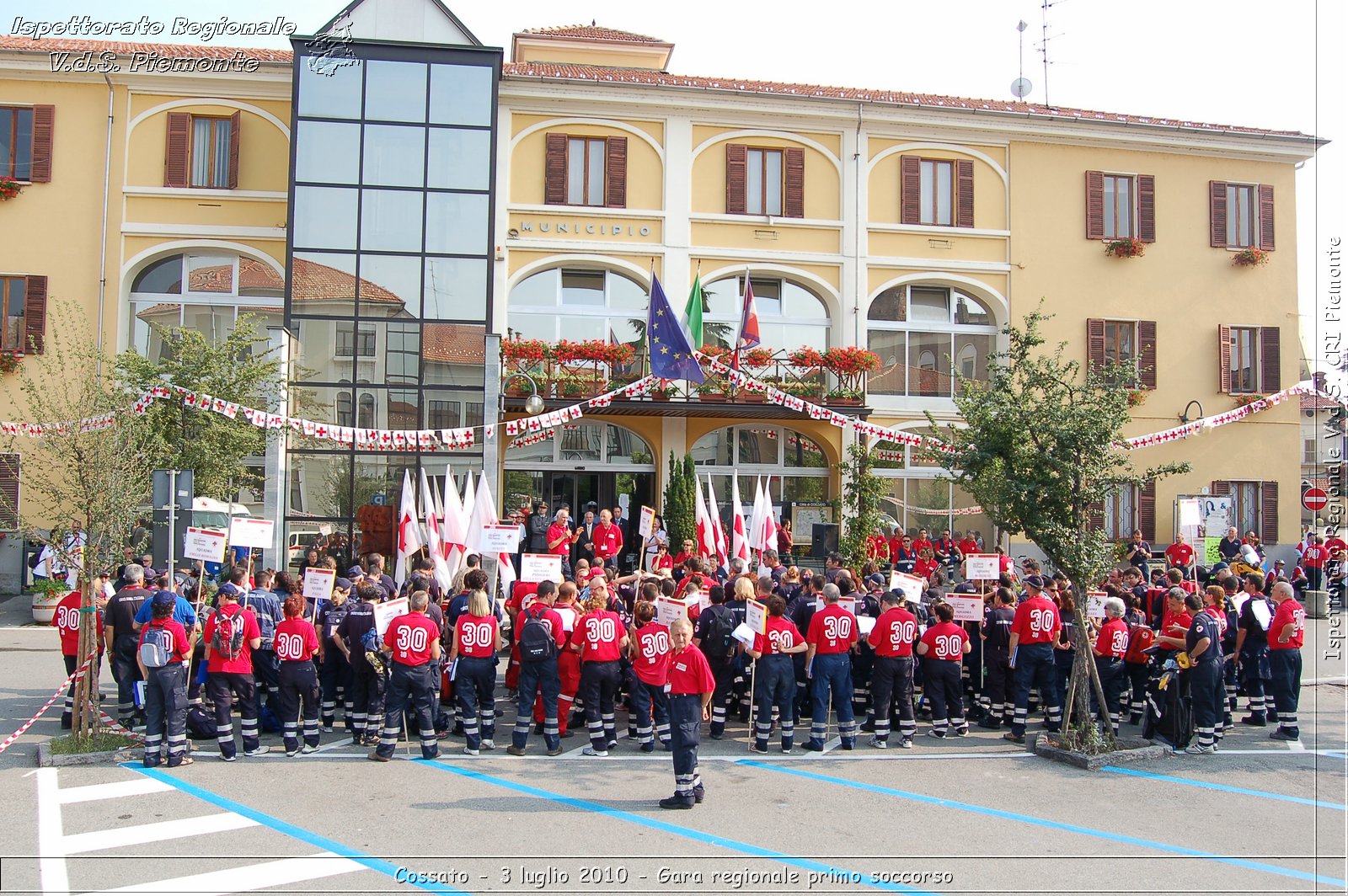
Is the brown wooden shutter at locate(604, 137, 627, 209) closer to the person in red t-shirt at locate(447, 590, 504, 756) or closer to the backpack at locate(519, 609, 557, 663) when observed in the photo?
the person in red t-shirt at locate(447, 590, 504, 756)

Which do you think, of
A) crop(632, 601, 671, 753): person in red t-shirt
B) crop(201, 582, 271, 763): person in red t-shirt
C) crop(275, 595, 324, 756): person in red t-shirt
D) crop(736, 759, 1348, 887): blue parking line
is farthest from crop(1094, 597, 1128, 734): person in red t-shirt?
crop(201, 582, 271, 763): person in red t-shirt

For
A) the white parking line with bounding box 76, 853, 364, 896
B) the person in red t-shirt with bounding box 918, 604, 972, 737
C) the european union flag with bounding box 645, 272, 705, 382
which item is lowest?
the white parking line with bounding box 76, 853, 364, 896

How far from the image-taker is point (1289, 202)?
26.4 m

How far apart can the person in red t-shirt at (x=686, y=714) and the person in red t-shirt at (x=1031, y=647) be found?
4325 mm

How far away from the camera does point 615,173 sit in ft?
78.9

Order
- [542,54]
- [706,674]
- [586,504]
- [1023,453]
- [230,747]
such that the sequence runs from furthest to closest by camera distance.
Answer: [542,54]
[586,504]
[1023,453]
[230,747]
[706,674]

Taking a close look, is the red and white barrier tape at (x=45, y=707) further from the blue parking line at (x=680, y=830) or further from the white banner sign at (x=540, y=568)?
the white banner sign at (x=540, y=568)

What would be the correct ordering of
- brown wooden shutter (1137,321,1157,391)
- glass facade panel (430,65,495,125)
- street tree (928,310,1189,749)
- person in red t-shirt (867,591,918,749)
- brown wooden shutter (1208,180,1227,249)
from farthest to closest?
1. brown wooden shutter (1208,180,1227,249)
2. brown wooden shutter (1137,321,1157,391)
3. glass facade panel (430,65,495,125)
4. person in red t-shirt (867,591,918,749)
5. street tree (928,310,1189,749)

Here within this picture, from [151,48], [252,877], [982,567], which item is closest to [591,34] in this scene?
[151,48]

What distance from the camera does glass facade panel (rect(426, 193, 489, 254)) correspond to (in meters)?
22.2

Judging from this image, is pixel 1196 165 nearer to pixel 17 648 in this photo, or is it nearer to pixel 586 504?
pixel 586 504

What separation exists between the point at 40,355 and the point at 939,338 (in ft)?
68.6

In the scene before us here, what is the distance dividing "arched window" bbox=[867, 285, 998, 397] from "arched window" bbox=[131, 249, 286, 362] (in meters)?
14.4

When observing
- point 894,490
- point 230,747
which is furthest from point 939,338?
point 230,747
